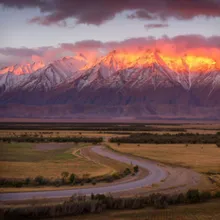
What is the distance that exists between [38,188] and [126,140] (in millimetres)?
50866

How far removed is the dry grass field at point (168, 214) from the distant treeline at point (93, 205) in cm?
51

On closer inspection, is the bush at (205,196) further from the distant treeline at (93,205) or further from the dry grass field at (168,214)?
the dry grass field at (168,214)

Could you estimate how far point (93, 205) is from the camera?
23250 mm

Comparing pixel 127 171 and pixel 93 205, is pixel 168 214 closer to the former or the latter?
pixel 93 205

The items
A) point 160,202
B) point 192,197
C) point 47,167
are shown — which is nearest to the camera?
point 160,202

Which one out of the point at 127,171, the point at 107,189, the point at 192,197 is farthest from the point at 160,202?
the point at 127,171

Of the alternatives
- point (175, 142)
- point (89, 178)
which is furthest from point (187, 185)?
point (175, 142)

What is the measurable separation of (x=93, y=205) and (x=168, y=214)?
3670 mm

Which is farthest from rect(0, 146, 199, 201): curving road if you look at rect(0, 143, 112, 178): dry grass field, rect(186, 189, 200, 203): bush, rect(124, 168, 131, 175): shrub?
rect(186, 189, 200, 203): bush

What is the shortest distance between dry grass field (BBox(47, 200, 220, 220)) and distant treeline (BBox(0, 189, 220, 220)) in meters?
0.51

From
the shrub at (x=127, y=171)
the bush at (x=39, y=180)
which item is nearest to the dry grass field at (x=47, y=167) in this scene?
the shrub at (x=127, y=171)

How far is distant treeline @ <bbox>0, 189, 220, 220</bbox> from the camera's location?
21.8 m

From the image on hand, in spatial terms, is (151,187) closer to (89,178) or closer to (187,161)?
(89,178)

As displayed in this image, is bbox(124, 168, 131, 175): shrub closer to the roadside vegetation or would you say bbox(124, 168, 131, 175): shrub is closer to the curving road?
the curving road
